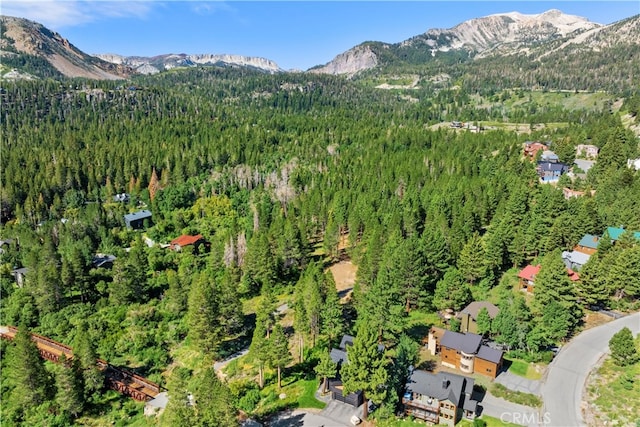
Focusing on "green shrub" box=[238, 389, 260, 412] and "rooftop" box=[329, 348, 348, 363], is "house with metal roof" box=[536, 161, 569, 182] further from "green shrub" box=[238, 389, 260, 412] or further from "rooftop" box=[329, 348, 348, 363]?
"green shrub" box=[238, 389, 260, 412]

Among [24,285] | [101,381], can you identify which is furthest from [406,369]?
[24,285]

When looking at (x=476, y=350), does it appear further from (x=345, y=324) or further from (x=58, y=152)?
(x=58, y=152)

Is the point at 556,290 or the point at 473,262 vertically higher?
the point at 556,290

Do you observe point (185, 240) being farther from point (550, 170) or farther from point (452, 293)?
point (550, 170)

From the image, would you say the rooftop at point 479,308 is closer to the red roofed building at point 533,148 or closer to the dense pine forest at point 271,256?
the dense pine forest at point 271,256

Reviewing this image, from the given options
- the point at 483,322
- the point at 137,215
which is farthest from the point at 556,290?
the point at 137,215

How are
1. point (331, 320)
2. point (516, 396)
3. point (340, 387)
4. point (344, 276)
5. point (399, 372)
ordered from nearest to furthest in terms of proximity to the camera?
point (399, 372) < point (516, 396) < point (340, 387) < point (331, 320) < point (344, 276)
